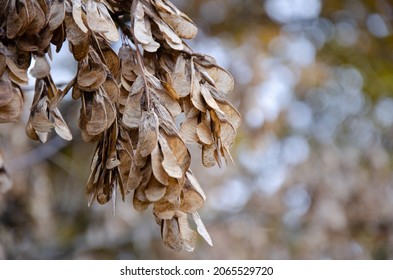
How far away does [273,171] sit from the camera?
11.7 feet

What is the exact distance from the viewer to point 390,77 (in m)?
3.19

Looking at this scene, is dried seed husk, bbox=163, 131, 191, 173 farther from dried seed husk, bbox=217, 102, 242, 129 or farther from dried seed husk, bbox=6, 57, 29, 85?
dried seed husk, bbox=6, 57, 29, 85

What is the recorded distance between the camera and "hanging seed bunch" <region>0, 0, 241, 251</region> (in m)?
0.60

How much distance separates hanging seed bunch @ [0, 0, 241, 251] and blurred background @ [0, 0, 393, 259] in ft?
5.94

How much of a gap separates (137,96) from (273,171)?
3.03m

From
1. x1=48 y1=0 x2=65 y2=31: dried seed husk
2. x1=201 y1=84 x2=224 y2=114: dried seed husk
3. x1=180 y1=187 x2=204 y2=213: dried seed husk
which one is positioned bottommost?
x1=180 y1=187 x2=204 y2=213: dried seed husk

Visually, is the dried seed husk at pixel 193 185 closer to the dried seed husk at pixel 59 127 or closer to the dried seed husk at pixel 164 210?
the dried seed husk at pixel 164 210

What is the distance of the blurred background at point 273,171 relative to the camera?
2.72 m

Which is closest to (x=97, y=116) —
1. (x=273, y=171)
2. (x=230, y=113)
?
(x=230, y=113)

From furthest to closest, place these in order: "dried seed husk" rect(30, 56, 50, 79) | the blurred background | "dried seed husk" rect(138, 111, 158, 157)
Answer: the blurred background → "dried seed husk" rect(30, 56, 50, 79) → "dried seed husk" rect(138, 111, 158, 157)

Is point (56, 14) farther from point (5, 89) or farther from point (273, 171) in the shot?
point (273, 171)

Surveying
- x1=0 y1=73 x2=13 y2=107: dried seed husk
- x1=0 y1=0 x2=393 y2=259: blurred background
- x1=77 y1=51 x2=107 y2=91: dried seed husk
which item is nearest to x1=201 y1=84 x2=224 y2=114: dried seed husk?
x1=77 y1=51 x2=107 y2=91: dried seed husk

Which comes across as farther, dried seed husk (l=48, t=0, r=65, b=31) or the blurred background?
the blurred background
